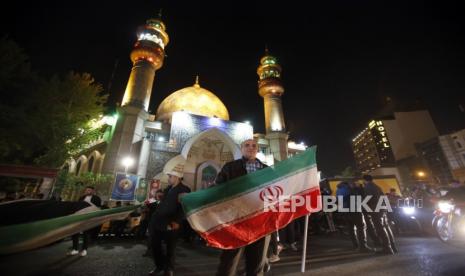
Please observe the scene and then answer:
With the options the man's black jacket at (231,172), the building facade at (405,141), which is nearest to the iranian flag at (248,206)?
the man's black jacket at (231,172)

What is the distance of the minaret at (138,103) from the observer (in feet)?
60.5

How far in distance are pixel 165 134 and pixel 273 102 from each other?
16.8 meters

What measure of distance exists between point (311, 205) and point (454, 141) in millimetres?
44525

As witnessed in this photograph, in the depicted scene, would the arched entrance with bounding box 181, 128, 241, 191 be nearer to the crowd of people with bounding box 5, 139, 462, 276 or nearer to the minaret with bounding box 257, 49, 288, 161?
the minaret with bounding box 257, 49, 288, 161

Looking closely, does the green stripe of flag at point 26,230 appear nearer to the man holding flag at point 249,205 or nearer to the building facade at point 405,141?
the man holding flag at point 249,205

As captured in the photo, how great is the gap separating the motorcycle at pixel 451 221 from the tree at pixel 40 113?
20658 millimetres

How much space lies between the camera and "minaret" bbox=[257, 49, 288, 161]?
87.7 ft

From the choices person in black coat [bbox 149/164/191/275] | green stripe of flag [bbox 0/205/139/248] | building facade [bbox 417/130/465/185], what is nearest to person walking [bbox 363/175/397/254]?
person in black coat [bbox 149/164/191/275]

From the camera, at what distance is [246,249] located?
2.52 meters

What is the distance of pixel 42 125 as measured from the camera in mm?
14523

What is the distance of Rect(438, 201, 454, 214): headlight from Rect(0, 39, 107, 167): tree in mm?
20695

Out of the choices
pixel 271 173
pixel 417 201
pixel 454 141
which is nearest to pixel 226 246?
pixel 271 173

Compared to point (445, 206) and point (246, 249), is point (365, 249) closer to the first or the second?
point (445, 206)

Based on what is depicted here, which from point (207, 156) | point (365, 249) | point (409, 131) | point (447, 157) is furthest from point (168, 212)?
point (409, 131)
